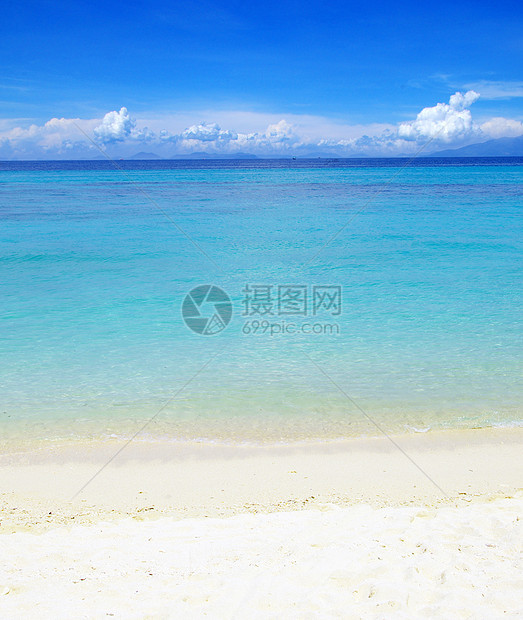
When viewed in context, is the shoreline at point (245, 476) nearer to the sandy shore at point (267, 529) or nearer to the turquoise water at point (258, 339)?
the sandy shore at point (267, 529)

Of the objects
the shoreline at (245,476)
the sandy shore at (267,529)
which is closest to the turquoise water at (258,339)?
the shoreline at (245,476)

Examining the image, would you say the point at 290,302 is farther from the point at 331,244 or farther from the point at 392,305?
the point at 331,244

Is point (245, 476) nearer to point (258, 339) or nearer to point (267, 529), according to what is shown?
point (267, 529)

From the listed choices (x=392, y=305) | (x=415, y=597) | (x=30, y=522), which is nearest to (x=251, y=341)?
(x=392, y=305)

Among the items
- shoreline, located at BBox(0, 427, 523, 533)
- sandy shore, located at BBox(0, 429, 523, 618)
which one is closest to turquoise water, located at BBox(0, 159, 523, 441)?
shoreline, located at BBox(0, 427, 523, 533)

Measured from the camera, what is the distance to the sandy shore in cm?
324

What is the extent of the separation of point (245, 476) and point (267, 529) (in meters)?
1.16

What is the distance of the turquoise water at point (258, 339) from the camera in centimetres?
677

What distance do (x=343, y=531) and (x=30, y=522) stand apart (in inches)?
112

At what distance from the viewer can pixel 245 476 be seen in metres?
5.44

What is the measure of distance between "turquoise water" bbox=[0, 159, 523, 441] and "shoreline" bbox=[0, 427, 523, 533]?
364mm

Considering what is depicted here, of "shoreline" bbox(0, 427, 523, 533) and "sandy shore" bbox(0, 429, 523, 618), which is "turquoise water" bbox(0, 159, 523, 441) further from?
"sandy shore" bbox(0, 429, 523, 618)

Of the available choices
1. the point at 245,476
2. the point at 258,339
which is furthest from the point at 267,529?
the point at 258,339

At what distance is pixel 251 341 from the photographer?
31.5 feet
